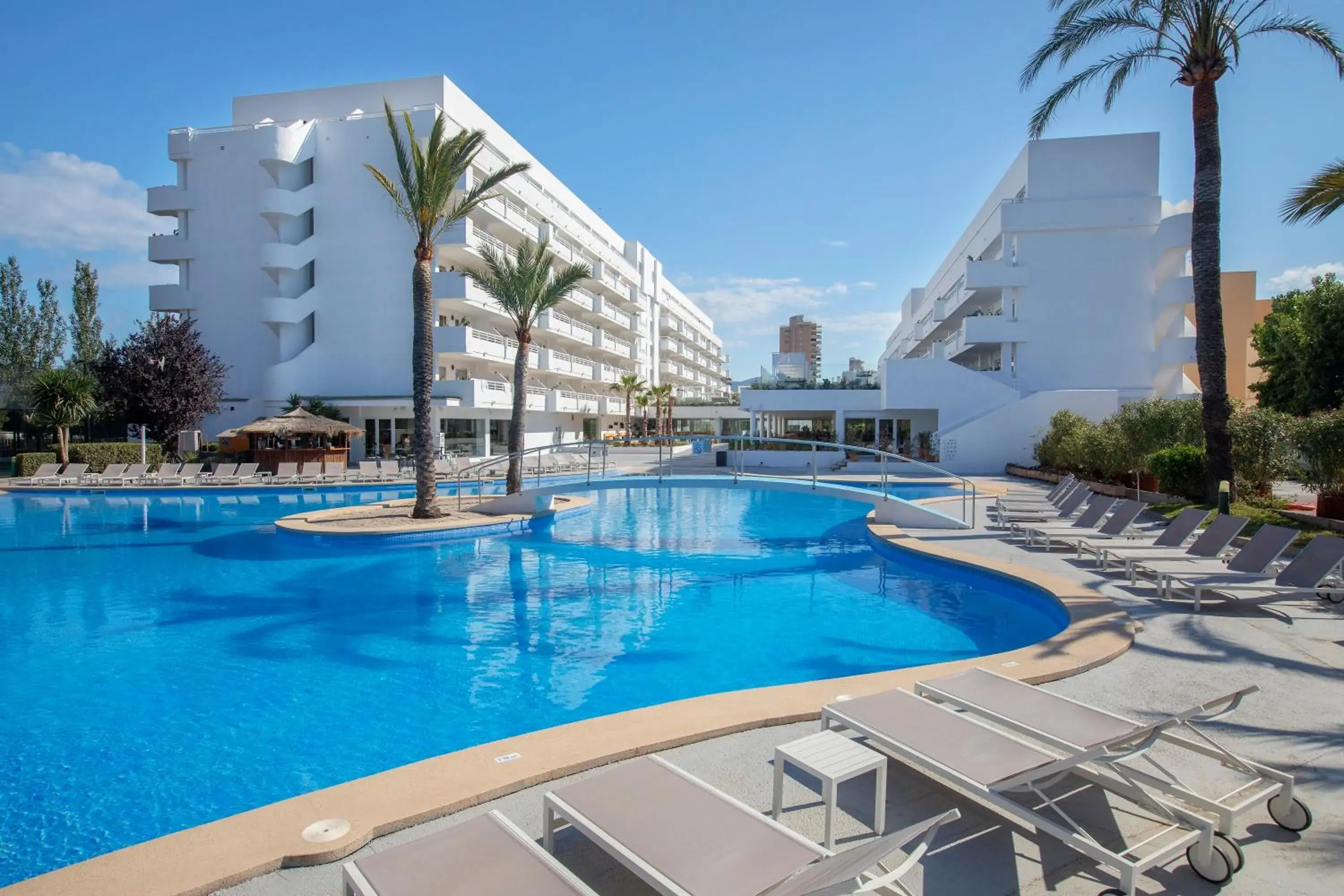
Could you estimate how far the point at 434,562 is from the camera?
13.7 metres

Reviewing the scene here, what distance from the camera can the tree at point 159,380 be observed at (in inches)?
1131

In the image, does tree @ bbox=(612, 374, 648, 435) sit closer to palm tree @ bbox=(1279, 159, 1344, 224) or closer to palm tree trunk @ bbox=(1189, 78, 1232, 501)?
palm tree trunk @ bbox=(1189, 78, 1232, 501)

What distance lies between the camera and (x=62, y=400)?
27.2 metres

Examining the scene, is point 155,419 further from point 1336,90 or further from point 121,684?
point 1336,90

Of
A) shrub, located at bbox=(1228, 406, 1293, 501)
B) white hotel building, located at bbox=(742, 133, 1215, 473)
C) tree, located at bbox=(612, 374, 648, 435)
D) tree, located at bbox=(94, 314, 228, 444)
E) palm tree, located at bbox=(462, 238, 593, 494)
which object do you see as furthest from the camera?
tree, located at bbox=(612, 374, 648, 435)

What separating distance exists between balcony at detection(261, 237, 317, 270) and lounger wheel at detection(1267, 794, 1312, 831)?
3749cm

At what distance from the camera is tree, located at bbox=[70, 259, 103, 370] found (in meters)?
52.9

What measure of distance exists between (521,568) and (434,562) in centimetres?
184

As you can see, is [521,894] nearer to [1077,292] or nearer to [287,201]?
[1077,292]

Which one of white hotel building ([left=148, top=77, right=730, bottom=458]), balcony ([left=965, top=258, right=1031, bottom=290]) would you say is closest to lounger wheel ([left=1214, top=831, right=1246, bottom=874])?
white hotel building ([left=148, top=77, right=730, bottom=458])

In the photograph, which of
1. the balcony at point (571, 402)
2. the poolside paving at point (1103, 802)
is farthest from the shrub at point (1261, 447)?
the balcony at point (571, 402)

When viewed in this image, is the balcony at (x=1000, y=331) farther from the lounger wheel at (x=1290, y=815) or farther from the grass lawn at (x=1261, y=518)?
the lounger wheel at (x=1290, y=815)

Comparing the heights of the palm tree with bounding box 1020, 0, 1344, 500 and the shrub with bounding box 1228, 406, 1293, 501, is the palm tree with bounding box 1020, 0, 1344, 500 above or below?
above

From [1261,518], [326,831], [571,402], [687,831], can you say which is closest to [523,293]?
[1261,518]
